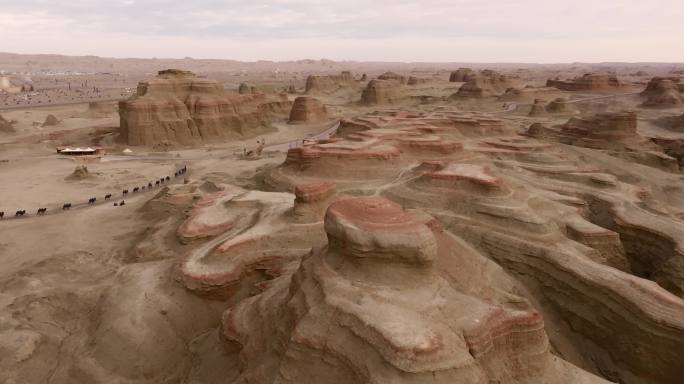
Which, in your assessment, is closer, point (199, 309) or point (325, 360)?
point (325, 360)

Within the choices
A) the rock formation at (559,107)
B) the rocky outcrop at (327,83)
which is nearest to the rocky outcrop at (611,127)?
the rock formation at (559,107)

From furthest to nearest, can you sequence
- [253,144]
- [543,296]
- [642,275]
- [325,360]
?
[253,144] < [642,275] < [543,296] < [325,360]

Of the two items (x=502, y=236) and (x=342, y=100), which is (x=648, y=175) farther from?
(x=342, y=100)

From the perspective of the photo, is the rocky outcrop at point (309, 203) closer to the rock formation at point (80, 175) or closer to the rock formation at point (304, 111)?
the rock formation at point (80, 175)

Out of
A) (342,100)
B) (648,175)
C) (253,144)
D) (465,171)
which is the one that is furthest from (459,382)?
(342,100)

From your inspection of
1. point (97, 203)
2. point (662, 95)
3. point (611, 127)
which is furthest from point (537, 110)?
point (97, 203)

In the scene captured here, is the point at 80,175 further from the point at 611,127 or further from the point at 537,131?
the point at 611,127

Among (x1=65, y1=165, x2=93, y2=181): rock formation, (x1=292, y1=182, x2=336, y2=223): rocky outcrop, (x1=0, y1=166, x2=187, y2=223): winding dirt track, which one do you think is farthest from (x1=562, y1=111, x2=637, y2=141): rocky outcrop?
(x1=65, y1=165, x2=93, y2=181): rock formation
